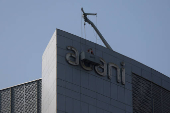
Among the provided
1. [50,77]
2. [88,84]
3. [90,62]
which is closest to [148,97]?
[88,84]

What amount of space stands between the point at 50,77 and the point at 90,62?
444cm

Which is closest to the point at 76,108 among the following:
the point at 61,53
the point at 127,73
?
the point at 61,53

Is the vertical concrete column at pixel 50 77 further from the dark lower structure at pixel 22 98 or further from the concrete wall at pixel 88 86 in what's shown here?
the dark lower structure at pixel 22 98

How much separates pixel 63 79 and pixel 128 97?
9.68 m

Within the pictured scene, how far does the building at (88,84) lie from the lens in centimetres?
4828

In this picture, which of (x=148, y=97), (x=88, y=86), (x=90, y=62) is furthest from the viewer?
(x=148, y=97)

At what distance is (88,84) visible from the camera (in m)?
50.0

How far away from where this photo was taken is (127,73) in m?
55.1

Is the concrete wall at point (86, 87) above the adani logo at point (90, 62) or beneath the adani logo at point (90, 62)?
beneath

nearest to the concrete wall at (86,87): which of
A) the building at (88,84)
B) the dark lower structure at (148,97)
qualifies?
the building at (88,84)

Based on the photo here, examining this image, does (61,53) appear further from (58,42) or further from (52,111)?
(52,111)

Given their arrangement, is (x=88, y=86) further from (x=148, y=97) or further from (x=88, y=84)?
(x=148, y=97)

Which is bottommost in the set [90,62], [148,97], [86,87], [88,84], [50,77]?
[86,87]

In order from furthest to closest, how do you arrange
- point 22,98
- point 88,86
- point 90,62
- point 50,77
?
point 22,98, point 90,62, point 88,86, point 50,77
